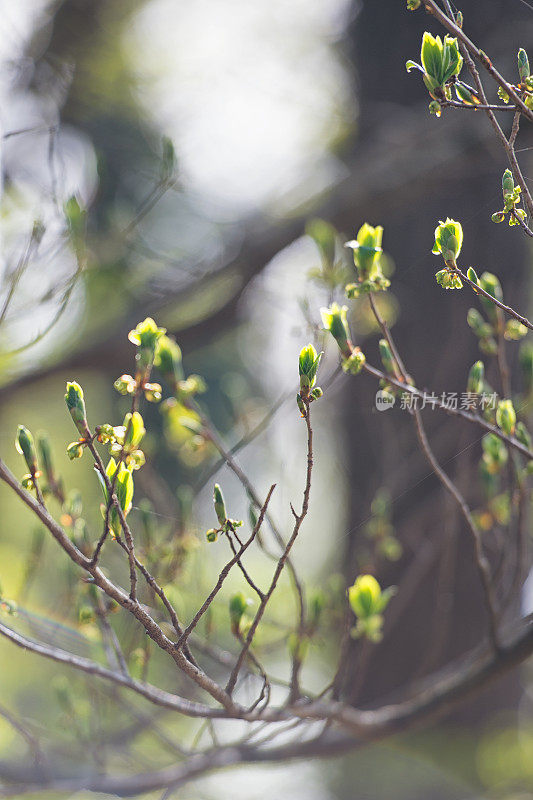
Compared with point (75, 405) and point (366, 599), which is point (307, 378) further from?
point (366, 599)

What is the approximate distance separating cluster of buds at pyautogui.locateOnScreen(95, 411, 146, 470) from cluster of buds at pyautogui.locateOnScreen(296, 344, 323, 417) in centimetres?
8

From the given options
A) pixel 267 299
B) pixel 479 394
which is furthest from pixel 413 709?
pixel 267 299

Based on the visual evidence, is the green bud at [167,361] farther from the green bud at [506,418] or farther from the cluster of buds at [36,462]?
the green bud at [506,418]

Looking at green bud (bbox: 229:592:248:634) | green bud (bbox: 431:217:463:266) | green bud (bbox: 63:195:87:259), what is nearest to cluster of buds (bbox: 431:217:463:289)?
green bud (bbox: 431:217:463:266)

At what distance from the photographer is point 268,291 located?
1.02 meters

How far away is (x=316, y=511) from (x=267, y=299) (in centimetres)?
31

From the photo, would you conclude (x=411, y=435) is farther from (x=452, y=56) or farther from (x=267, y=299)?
(x=452, y=56)

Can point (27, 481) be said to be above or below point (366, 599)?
above

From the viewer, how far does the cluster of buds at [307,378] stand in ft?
1.05

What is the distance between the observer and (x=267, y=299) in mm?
988

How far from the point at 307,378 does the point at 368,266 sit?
97mm

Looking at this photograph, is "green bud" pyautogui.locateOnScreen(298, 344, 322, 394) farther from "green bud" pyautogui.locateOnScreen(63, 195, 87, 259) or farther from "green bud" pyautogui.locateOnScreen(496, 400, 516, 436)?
"green bud" pyautogui.locateOnScreen(63, 195, 87, 259)

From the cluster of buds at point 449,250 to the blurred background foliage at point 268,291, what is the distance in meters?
0.17

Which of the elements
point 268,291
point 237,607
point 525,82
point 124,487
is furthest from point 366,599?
point 268,291
